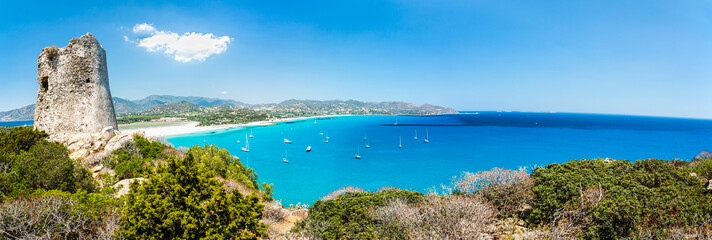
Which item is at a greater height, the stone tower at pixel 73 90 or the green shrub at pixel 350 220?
the stone tower at pixel 73 90

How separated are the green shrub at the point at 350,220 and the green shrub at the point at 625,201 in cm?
488

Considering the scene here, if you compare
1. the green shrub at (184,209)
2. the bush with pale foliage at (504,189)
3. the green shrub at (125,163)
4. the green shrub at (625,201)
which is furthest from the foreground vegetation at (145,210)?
the green shrub at (625,201)

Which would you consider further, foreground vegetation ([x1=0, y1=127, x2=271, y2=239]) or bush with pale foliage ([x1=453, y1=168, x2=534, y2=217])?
bush with pale foliage ([x1=453, y1=168, x2=534, y2=217])

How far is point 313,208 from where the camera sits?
10688mm

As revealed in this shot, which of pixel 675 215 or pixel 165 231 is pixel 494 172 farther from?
pixel 165 231

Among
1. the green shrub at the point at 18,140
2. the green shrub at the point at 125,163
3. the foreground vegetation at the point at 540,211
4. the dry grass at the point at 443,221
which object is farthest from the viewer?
the green shrub at the point at 125,163

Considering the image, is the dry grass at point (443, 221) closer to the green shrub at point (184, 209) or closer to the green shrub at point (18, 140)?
the green shrub at point (184, 209)

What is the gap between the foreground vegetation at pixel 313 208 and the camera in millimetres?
5477

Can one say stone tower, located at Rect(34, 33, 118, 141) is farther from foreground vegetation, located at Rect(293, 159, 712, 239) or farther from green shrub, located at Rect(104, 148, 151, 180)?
foreground vegetation, located at Rect(293, 159, 712, 239)

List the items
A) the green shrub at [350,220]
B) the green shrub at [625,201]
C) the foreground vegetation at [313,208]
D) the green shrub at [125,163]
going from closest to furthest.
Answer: the foreground vegetation at [313,208]
the green shrub at [625,201]
the green shrub at [350,220]
the green shrub at [125,163]

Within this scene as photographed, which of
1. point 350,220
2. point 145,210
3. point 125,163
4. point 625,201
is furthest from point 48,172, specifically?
point 625,201

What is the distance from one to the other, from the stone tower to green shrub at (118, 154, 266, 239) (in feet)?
34.7

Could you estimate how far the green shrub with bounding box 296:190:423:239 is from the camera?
7648 mm

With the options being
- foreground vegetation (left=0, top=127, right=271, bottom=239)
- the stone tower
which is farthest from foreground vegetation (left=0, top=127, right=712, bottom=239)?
the stone tower
